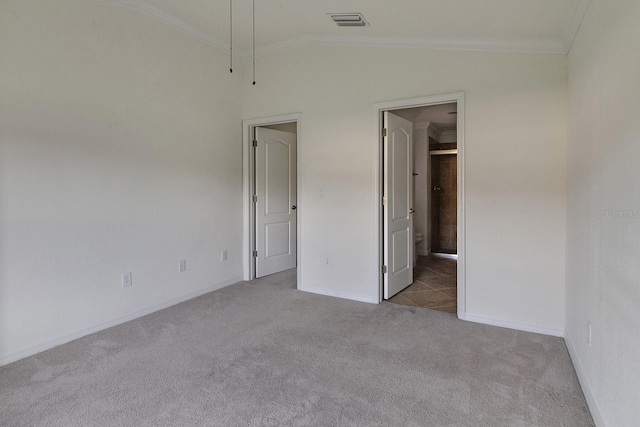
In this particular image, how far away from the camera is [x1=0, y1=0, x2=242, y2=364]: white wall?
2.51 meters

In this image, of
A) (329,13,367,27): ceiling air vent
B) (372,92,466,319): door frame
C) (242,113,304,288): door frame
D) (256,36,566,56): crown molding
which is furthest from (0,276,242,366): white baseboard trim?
(329,13,367,27): ceiling air vent

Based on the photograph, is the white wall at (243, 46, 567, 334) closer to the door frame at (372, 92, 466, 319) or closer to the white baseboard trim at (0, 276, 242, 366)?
the door frame at (372, 92, 466, 319)

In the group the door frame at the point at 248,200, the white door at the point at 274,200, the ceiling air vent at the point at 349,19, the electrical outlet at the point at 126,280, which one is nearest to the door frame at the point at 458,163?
the ceiling air vent at the point at 349,19

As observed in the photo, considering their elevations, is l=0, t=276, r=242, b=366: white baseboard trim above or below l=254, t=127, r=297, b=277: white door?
below

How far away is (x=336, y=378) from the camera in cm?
227

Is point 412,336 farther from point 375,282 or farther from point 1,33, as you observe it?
point 1,33

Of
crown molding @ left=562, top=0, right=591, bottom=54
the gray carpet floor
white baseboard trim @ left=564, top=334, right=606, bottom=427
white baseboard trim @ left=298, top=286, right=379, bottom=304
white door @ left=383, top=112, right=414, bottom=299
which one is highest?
crown molding @ left=562, top=0, right=591, bottom=54

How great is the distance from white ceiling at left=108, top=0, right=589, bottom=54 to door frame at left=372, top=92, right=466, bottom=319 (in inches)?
19.1

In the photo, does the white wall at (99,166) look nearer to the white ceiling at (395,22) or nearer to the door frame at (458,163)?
the white ceiling at (395,22)

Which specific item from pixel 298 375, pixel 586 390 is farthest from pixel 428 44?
pixel 298 375

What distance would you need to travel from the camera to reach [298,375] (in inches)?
90.5

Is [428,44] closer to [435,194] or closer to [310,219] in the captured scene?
[310,219]

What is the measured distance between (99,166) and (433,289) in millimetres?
3645

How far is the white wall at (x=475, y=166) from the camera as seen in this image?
2932 mm
